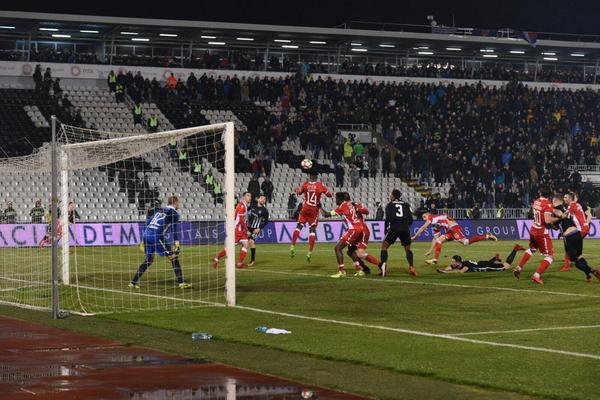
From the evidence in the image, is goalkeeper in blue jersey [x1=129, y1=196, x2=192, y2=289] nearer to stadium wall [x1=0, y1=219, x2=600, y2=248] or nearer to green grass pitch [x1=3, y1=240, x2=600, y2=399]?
green grass pitch [x1=3, y1=240, x2=600, y2=399]

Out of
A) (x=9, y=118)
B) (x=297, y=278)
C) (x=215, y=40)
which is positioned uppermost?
(x=215, y=40)

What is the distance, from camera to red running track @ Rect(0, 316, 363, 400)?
10281 mm

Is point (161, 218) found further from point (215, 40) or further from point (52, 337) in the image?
point (215, 40)

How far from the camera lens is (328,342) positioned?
1387 cm

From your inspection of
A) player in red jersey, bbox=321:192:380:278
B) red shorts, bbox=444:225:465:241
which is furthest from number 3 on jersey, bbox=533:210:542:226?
red shorts, bbox=444:225:465:241

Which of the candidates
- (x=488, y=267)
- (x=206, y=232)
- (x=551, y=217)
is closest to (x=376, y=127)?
(x=206, y=232)

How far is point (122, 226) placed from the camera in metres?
40.0

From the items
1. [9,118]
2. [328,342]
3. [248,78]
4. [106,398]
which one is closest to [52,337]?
[328,342]

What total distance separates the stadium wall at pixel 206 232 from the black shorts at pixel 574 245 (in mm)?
9872

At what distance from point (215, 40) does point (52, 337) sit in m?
47.4

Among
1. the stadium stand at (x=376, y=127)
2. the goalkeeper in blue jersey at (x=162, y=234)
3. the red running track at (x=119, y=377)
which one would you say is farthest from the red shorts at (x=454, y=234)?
the stadium stand at (x=376, y=127)

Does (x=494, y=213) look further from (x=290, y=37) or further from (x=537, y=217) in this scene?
(x=537, y=217)

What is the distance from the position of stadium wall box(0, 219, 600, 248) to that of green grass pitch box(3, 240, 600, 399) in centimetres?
625

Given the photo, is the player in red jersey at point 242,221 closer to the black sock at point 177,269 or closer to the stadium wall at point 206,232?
the stadium wall at point 206,232
